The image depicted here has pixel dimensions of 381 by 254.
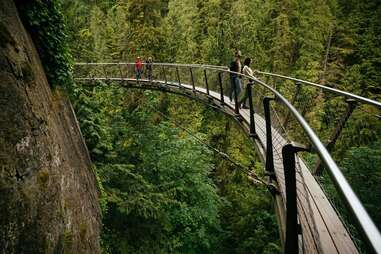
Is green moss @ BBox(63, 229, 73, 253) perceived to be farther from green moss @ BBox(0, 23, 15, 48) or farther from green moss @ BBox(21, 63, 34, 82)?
green moss @ BBox(0, 23, 15, 48)

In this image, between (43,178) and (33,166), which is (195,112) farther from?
(33,166)

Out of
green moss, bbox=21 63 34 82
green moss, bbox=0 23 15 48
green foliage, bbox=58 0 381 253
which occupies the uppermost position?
green moss, bbox=0 23 15 48

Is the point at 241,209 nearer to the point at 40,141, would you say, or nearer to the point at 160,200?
the point at 160,200

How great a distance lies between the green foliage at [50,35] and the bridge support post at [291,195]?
202 inches

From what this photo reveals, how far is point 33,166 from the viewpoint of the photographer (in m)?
3.84

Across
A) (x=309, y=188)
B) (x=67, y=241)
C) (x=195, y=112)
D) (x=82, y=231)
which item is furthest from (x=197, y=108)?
(x=309, y=188)

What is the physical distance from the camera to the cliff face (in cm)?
329

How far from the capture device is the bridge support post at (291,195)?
200cm

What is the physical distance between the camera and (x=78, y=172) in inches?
226

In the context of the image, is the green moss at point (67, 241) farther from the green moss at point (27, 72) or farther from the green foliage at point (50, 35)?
the green foliage at point (50, 35)

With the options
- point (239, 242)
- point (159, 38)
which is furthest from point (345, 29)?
point (239, 242)

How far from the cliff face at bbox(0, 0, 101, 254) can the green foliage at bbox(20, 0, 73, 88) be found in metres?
0.60

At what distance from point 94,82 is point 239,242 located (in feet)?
35.3

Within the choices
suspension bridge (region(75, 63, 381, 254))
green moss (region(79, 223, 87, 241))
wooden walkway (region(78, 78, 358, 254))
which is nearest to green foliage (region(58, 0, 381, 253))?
green moss (region(79, 223, 87, 241))
